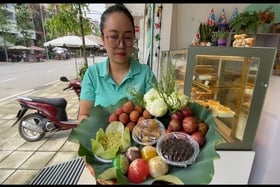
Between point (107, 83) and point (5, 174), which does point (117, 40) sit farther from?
point (5, 174)

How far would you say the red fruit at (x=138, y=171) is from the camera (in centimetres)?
63

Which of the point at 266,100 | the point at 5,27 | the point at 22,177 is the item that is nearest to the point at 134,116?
the point at 266,100

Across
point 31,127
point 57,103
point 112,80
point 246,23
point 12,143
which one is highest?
point 246,23

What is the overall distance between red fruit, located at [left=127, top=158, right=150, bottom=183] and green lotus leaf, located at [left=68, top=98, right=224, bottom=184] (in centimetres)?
2

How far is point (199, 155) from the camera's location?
66cm

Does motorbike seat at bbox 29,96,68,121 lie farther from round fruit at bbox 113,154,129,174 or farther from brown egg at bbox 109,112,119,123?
round fruit at bbox 113,154,129,174

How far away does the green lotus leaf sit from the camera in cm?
60

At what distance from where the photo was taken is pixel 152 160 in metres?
0.65

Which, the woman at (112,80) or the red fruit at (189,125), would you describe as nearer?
the red fruit at (189,125)

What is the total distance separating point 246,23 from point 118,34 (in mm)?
1874

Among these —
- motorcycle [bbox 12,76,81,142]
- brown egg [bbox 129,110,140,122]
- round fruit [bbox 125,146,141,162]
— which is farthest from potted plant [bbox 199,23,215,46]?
motorcycle [bbox 12,76,81,142]

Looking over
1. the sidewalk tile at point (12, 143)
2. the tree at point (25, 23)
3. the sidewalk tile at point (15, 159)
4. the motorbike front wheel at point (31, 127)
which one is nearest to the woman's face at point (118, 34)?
the sidewalk tile at point (15, 159)

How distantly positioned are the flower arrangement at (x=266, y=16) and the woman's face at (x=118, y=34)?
1983 mm

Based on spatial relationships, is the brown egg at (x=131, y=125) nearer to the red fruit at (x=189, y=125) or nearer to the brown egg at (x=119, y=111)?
the brown egg at (x=119, y=111)
